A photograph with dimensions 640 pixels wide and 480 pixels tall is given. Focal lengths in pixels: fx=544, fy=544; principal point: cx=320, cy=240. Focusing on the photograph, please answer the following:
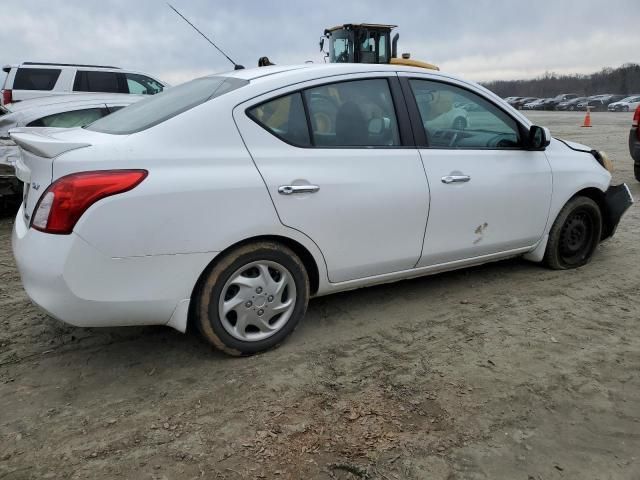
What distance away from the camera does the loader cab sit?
1377 cm

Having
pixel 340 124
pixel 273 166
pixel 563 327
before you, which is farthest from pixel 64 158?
pixel 563 327

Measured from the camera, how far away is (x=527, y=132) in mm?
4020

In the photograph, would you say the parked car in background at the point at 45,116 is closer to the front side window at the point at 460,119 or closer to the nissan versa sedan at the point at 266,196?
the nissan versa sedan at the point at 266,196

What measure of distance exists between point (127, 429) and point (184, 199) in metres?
1.10

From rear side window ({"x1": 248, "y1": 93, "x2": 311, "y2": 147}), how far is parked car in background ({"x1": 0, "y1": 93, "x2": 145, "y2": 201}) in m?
4.43

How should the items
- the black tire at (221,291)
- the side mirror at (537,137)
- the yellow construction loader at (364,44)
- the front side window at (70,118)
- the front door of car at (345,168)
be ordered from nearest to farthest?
the black tire at (221,291) < the front door of car at (345,168) < the side mirror at (537,137) < the front side window at (70,118) < the yellow construction loader at (364,44)

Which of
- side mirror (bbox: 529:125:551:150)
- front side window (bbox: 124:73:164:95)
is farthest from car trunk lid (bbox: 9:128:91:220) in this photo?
front side window (bbox: 124:73:164:95)

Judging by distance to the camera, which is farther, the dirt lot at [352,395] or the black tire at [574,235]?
the black tire at [574,235]

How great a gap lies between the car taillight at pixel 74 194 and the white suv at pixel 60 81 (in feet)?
29.9

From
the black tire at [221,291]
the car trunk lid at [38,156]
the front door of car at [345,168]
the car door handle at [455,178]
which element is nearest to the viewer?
the car trunk lid at [38,156]

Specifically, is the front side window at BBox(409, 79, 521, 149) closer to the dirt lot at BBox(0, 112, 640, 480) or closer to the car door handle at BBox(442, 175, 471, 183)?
the car door handle at BBox(442, 175, 471, 183)

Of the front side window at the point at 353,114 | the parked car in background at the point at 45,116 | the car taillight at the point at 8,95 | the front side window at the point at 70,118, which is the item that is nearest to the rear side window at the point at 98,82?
the car taillight at the point at 8,95

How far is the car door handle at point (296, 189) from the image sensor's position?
296cm

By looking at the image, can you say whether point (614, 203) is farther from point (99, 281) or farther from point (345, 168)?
point (99, 281)
